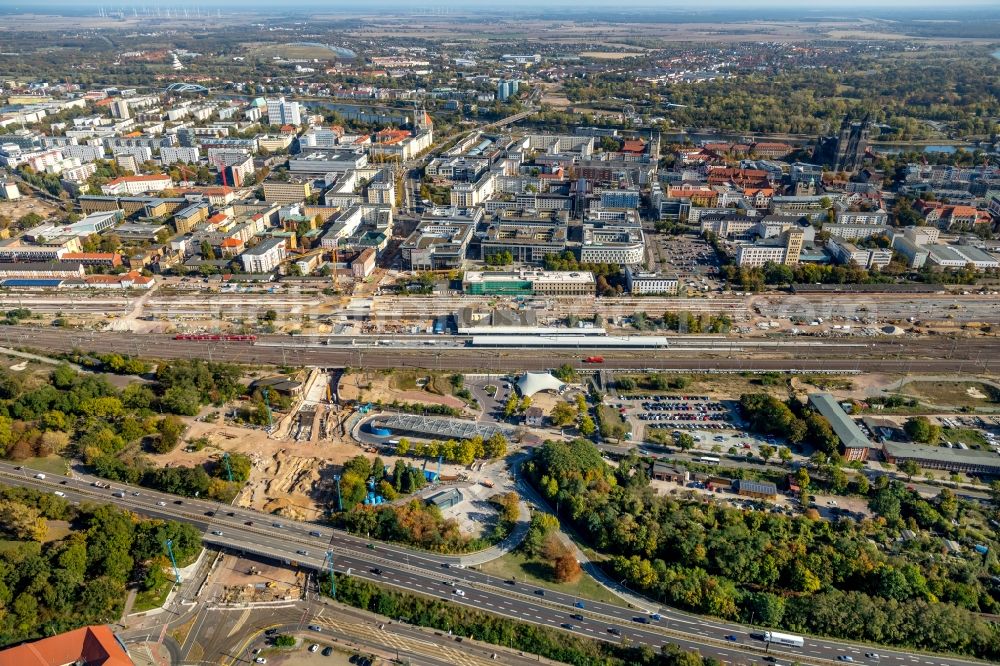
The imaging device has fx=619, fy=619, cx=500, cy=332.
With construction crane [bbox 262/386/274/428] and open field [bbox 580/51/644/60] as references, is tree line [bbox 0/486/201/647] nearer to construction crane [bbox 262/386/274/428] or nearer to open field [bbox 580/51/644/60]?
construction crane [bbox 262/386/274/428]

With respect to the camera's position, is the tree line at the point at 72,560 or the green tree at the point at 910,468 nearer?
the tree line at the point at 72,560

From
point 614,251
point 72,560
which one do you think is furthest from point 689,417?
point 72,560

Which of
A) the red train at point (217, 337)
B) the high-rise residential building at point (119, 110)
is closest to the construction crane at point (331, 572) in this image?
the red train at point (217, 337)

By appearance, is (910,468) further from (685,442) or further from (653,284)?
(653,284)

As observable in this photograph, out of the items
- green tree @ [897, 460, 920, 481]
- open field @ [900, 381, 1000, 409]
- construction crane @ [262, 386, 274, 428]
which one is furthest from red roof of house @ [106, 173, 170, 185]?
green tree @ [897, 460, 920, 481]

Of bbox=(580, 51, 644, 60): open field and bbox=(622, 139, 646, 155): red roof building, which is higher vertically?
bbox=(580, 51, 644, 60): open field

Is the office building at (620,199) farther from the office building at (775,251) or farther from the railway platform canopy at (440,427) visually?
the railway platform canopy at (440,427)

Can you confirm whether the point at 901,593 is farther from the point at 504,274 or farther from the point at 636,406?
the point at 504,274
